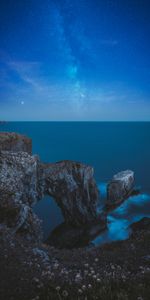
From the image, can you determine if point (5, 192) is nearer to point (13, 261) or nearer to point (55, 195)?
point (13, 261)

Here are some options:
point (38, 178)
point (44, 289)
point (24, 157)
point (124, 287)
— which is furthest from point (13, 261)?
point (38, 178)

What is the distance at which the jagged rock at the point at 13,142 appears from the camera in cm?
3594

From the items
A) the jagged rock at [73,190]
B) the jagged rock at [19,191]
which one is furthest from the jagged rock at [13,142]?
the jagged rock at [73,190]

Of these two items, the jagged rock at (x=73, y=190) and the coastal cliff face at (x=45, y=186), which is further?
the jagged rock at (x=73, y=190)

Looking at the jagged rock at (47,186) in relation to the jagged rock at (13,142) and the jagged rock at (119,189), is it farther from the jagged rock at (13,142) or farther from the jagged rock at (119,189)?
the jagged rock at (119,189)

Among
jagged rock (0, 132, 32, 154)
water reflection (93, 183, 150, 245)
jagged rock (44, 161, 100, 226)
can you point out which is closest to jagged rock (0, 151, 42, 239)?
jagged rock (0, 132, 32, 154)

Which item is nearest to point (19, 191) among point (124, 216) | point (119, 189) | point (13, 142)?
point (13, 142)

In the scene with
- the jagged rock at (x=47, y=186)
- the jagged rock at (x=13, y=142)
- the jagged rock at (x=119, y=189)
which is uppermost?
the jagged rock at (x=13, y=142)

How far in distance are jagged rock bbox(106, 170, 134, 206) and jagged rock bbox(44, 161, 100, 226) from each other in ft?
30.0

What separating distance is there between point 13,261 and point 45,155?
9493cm

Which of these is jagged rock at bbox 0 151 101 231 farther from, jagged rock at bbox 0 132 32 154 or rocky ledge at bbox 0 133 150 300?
jagged rock at bbox 0 132 32 154

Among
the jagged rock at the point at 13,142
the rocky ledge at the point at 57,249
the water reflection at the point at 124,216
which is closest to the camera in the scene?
the rocky ledge at the point at 57,249

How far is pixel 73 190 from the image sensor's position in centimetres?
4488

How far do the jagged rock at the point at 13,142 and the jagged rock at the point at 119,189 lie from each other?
25.3 m
